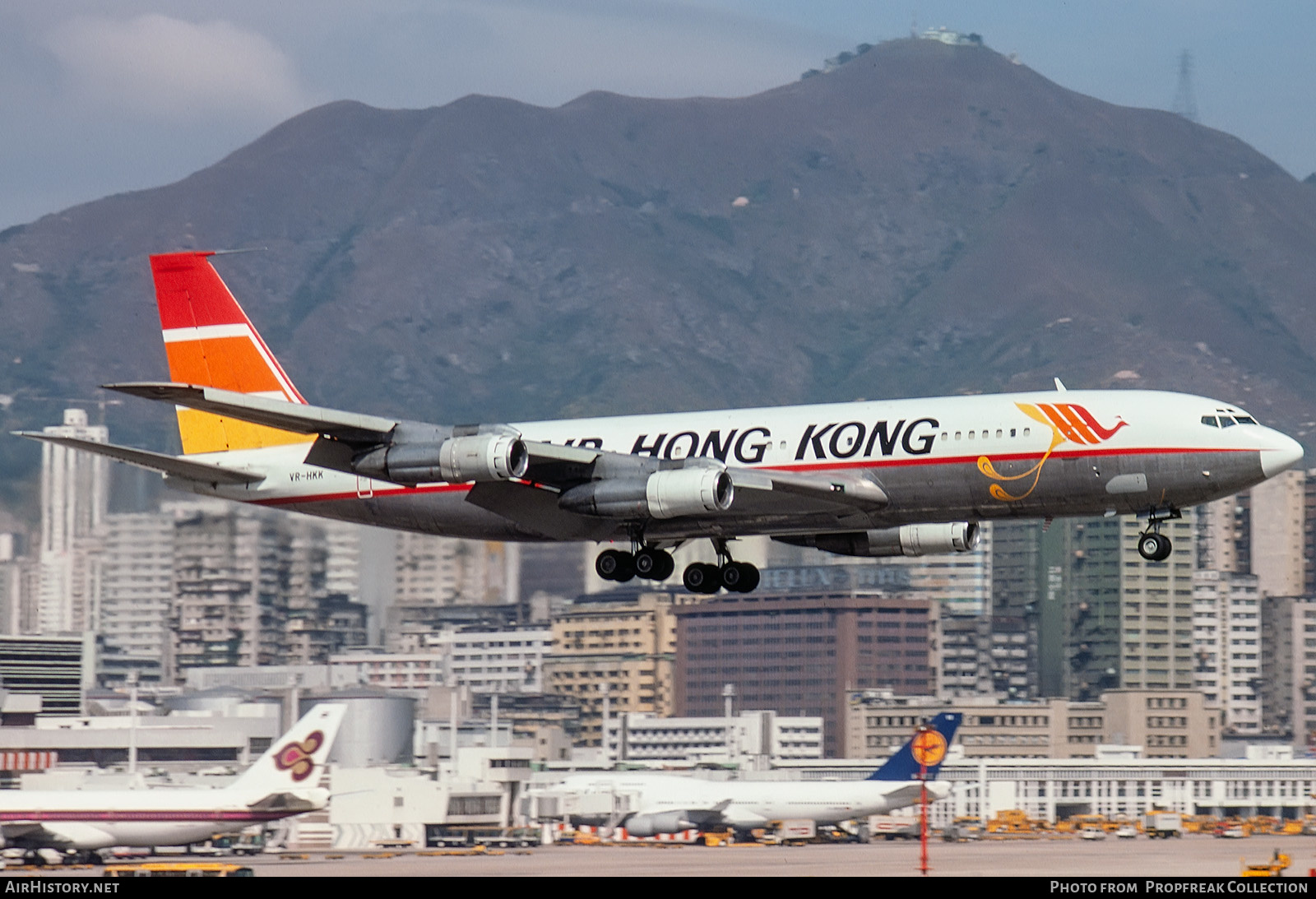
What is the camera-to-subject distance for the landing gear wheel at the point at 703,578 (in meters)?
52.6

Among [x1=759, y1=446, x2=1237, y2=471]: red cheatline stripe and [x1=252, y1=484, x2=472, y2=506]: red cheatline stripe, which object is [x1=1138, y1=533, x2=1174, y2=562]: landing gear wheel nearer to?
[x1=759, y1=446, x2=1237, y2=471]: red cheatline stripe

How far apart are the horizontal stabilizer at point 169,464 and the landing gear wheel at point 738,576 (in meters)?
13.2

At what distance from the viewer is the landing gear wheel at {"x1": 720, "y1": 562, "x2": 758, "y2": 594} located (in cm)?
5238

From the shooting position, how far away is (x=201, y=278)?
190ft

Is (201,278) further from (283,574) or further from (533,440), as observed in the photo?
(283,574)

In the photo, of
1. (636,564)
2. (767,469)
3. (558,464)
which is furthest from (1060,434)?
(558,464)

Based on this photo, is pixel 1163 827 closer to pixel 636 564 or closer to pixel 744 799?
pixel 744 799

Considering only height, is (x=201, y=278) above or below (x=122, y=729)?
above

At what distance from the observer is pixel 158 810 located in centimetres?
6638

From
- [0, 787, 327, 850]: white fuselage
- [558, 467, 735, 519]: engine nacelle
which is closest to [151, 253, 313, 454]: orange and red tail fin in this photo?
[558, 467, 735, 519]: engine nacelle

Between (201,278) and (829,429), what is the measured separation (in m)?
20.3

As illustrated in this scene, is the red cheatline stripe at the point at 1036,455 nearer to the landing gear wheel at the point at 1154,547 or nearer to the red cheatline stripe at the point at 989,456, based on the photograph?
the red cheatline stripe at the point at 989,456

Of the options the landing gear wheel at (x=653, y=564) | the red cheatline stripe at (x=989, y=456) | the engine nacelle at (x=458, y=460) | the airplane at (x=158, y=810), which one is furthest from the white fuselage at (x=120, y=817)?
the red cheatline stripe at (x=989, y=456)
